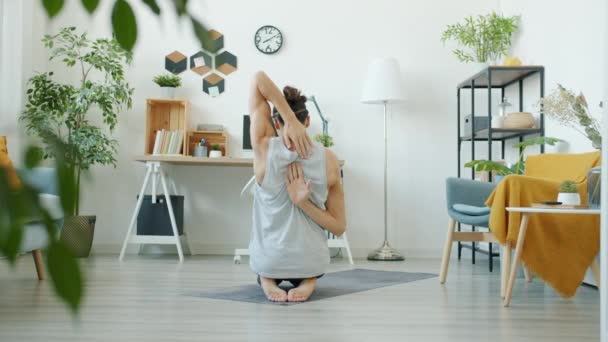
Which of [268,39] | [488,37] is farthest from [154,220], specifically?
[488,37]

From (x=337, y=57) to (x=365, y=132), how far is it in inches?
26.1

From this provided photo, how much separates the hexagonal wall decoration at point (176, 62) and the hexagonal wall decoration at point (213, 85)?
21 centimetres

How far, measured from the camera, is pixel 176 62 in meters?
5.70

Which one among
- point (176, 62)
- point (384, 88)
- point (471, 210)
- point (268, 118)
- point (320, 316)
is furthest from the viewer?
point (176, 62)

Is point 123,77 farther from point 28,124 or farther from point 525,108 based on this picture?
point 28,124

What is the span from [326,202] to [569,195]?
3.42 ft

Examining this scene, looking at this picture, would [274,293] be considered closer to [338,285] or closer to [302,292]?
[302,292]

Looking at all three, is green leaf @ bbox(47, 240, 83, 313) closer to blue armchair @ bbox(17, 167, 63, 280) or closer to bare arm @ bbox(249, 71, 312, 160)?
blue armchair @ bbox(17, 167, 63, 280)

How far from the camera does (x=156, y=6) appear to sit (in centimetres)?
27

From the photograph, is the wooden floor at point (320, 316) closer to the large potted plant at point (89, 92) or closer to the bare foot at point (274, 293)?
the bare foot at point (274, 293)

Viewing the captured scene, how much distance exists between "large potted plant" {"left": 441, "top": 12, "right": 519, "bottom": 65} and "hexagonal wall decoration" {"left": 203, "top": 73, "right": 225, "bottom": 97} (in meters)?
1.83

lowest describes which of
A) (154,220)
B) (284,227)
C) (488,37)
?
(154,220)

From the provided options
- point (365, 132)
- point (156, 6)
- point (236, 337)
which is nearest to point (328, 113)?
point (365, 132)

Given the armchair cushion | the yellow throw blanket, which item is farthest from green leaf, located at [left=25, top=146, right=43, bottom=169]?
the armchair cushion
